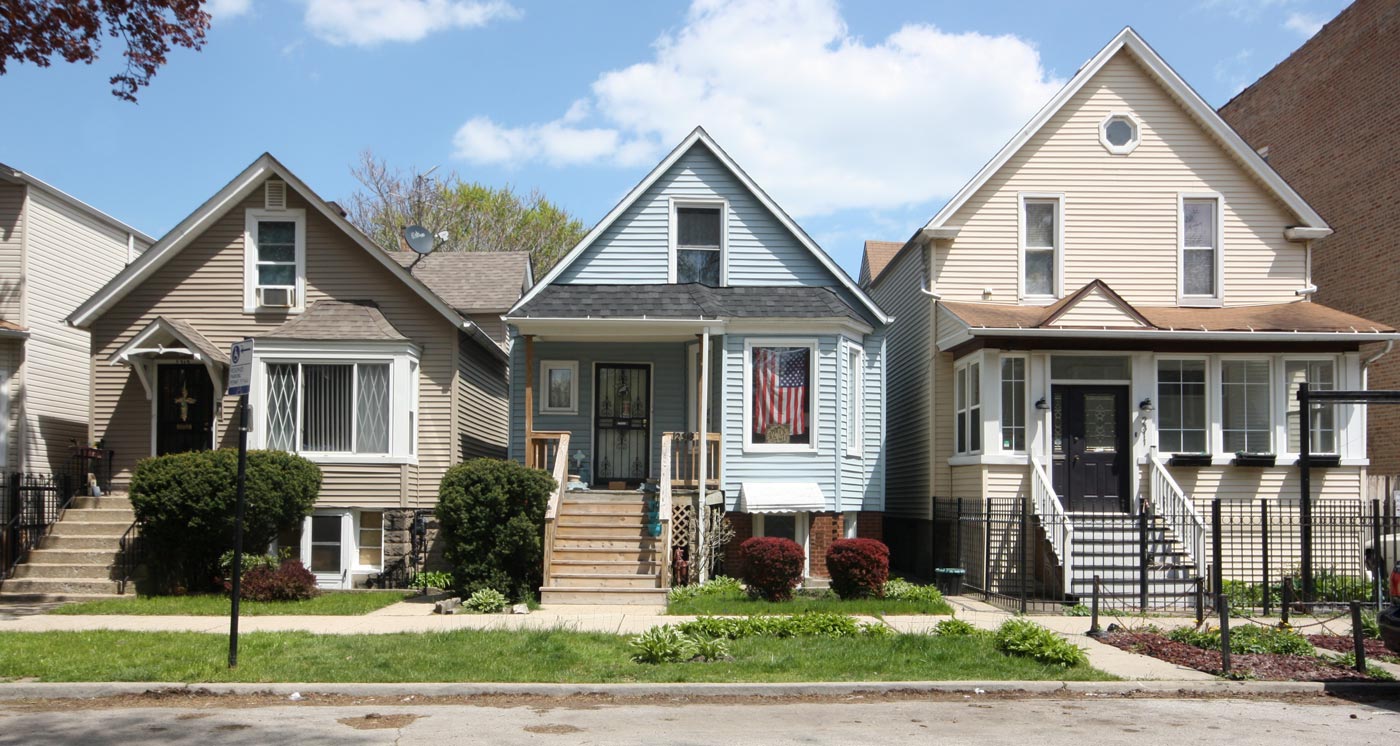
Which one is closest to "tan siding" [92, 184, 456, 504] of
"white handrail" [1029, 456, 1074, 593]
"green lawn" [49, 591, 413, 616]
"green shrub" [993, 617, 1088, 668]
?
"green lawn" [49, 591, 413, 616]

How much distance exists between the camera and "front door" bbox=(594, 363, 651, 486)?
75.9ft

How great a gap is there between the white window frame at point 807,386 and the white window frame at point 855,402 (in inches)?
30.0

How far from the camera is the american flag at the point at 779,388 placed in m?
21.0

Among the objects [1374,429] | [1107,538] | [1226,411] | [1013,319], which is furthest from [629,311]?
[1374,429]

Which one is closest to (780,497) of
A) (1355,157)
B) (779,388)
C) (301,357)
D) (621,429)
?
(779,388)

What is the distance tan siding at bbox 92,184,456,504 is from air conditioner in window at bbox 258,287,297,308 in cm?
23

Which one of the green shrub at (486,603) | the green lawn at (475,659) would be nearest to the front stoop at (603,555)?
the green shrub at (486,603)

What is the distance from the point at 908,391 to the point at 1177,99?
23.5 feet

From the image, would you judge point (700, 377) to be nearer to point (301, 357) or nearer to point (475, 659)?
point (301, 357)

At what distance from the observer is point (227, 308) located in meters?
21.8

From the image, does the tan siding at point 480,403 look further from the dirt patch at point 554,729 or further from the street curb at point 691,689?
the dirt patch at point 554,729

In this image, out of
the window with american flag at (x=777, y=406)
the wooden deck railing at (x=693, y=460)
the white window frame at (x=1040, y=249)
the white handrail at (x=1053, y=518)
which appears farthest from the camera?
the white window frame at (x=1040, y=249)

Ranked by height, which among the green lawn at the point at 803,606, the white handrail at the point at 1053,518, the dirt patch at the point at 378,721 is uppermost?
the white handrail at the point at 1053,518

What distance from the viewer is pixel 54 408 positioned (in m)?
23.3
